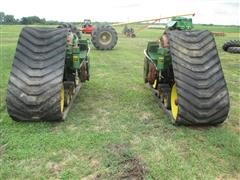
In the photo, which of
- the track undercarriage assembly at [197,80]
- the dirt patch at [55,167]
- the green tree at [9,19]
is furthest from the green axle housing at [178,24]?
the green tree at [9,19]

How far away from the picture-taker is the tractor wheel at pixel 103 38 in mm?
17125

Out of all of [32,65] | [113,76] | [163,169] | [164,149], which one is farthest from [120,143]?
[113,76]

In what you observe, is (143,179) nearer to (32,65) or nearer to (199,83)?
(199,83)

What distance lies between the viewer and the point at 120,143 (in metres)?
4.82

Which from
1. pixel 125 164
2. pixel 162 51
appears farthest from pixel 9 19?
pixel 125 164

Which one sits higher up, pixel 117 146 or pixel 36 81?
pixel 36 81

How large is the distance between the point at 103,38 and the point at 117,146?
43.2 feet

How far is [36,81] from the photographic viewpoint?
17.5 ft

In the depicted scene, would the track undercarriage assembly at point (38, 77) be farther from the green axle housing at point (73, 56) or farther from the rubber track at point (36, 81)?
the green axle housing at point (73, 56)

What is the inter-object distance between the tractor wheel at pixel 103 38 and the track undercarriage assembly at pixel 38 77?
11146mm

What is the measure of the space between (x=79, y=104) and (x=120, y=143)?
215cm

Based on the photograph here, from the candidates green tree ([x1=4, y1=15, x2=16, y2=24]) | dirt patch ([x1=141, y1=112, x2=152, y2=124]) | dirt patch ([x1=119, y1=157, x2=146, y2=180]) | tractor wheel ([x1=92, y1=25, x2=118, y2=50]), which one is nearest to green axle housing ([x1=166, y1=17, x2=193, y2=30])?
dirt patch ([x1=141, y1=112, x2=152, y2=124])

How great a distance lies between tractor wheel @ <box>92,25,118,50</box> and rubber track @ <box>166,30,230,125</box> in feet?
38.4

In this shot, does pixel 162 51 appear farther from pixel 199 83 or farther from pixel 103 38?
pixel 103 38
